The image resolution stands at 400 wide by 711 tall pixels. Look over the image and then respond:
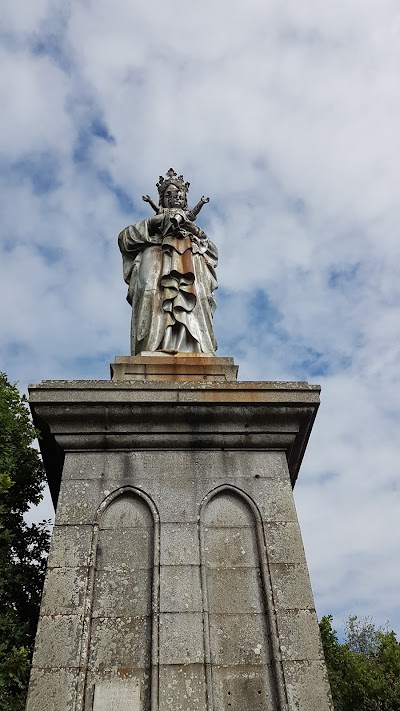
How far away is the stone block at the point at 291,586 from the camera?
17.9 ft

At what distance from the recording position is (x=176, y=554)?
18.6 ft

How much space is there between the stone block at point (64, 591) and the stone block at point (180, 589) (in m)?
0.71

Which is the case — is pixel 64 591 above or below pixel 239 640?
above

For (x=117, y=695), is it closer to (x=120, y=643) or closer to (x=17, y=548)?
(x=120, y=643)

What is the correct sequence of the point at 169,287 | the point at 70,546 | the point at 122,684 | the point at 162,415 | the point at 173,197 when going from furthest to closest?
the point at 173,197
the point at 169,287
the point at 162,415
the point at 70,546
the point at 122,684

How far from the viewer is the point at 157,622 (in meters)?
5.25

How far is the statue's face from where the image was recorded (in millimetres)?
10367

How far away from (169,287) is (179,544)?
157 inches

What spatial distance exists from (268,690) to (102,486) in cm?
236

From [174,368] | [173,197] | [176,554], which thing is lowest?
[176,554]

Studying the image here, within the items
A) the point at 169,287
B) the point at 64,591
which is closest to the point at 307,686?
the point at 64,591

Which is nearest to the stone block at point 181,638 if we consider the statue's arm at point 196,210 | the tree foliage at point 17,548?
the tree foliage at point 17,548

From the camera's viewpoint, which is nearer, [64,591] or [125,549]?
[64,591]

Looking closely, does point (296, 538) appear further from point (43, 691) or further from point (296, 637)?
point (43, 691)
